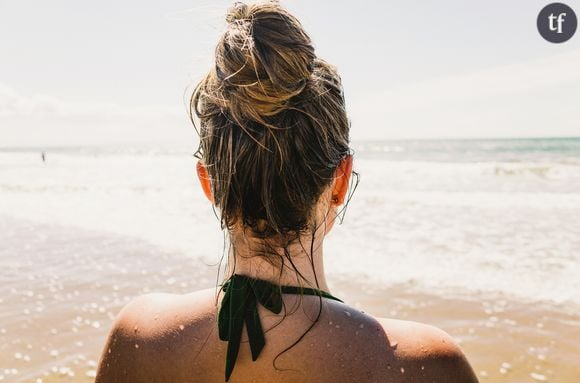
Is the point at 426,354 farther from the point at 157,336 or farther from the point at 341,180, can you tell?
the point at 157,336

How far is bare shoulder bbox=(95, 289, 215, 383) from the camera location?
4.62 feet

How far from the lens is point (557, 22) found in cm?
1005

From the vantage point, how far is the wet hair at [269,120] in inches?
48.2

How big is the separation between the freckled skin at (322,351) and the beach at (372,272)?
2.87 meters

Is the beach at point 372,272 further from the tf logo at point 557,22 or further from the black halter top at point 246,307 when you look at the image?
the tf logo at point 557,22

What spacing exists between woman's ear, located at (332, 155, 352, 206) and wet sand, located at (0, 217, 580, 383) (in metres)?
3.00

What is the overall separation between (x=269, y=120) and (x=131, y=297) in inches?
200

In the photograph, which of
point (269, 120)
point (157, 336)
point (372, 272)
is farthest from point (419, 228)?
point (269, 120)

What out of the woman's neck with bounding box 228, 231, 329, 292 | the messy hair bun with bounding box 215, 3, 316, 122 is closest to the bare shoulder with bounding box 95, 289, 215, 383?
the woman's neck with bounding box 228, 231, 329, 292

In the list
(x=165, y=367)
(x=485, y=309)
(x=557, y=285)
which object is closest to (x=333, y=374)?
(x=165, y=367)

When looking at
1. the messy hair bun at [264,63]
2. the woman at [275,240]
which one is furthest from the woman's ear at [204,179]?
the messy hair bun at [264,63]

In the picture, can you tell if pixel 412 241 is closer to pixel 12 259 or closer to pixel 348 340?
pixel 12 259

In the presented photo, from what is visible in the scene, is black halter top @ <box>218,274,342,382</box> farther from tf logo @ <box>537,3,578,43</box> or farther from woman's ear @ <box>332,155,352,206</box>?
tf logo @ <box>537,3,578,43</box>

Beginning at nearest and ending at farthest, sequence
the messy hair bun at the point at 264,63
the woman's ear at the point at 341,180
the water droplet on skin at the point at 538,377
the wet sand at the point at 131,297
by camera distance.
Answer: the messy hair bun at the point at 264,63 → the woman's ear at the point at 341,180 → the water droplet on skin at the point at 538,377 → the wet sand at the point at 131,297
